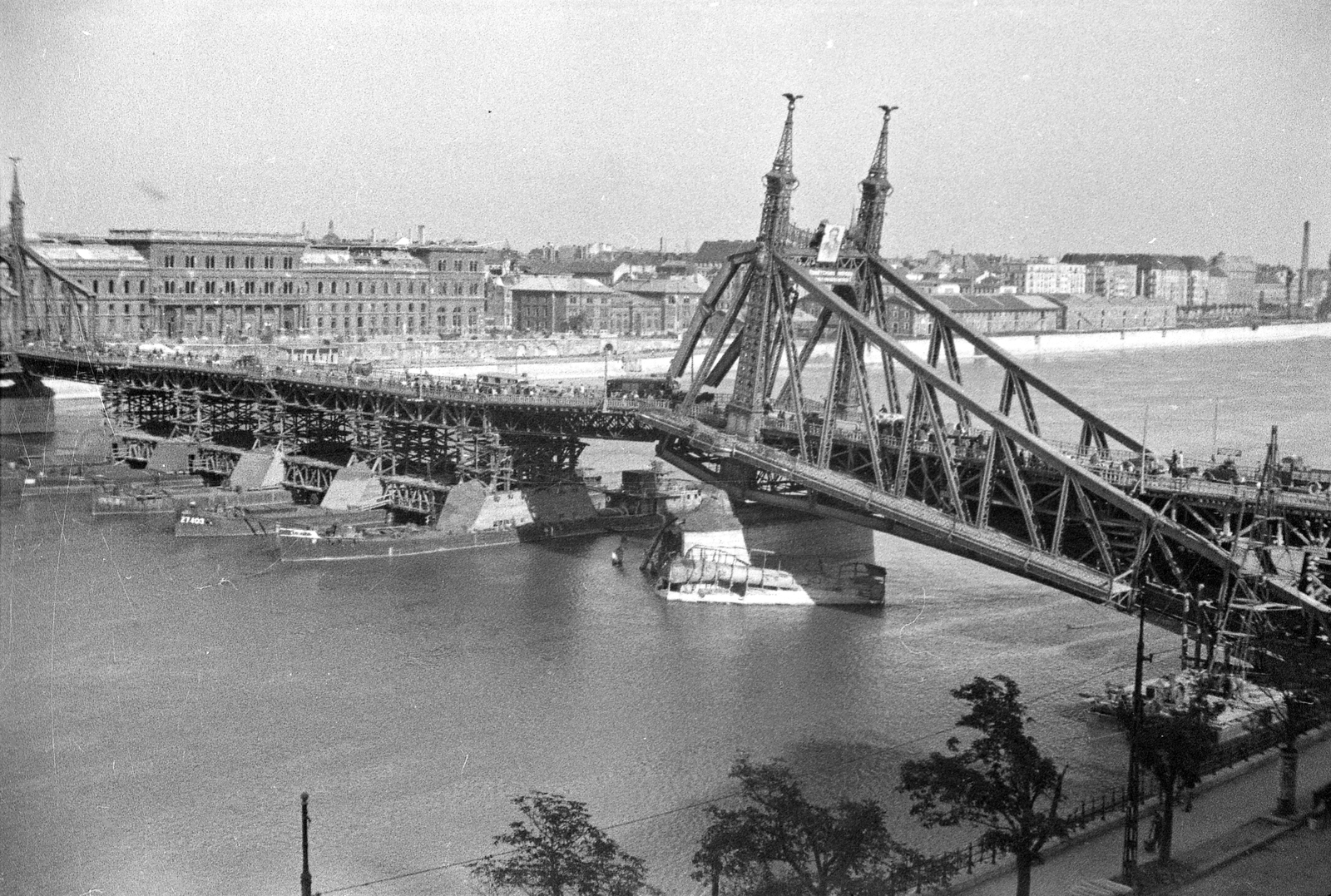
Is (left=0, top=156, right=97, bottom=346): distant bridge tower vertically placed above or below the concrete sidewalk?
above

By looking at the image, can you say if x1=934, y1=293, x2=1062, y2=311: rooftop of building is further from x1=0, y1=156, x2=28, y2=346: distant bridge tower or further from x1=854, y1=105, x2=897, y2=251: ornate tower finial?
x1=854, y1=105, x2=897, y2=251: ornate tower finial

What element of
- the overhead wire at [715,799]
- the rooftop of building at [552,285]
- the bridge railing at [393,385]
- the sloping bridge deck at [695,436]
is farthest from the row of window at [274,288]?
the overhead wire at [715,799]

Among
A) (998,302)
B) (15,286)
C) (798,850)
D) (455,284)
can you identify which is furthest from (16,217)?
(998,302)

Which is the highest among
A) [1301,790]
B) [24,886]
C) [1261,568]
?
[1261,568]

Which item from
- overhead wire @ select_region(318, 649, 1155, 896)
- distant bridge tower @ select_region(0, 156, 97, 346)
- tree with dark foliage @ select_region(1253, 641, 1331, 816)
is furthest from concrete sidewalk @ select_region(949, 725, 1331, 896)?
distant bridge tower @ select_region(0, 156, 97, 346)

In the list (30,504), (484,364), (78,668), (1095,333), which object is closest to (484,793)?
(78,668)

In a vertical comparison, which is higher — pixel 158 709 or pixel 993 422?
pixel 993 422

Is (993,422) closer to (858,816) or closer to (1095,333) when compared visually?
(858,816)
